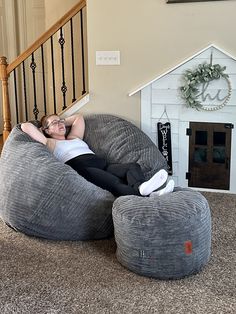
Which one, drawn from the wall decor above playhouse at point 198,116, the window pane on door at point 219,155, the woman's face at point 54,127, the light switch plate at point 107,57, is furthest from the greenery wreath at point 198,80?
the woman's face at point 54,127

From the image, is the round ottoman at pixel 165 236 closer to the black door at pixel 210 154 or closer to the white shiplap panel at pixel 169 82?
the black door at pixel 210 154

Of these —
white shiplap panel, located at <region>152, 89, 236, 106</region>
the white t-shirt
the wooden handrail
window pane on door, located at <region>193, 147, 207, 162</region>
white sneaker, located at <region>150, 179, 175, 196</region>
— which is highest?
the wooden handrail

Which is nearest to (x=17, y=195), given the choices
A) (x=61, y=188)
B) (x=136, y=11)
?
(x=61, y=188)

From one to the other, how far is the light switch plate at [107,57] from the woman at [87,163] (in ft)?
1.81

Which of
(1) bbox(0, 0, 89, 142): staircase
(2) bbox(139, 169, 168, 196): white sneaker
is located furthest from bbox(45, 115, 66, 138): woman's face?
(2) bbox(139, 169, 168, 196): white sneaker

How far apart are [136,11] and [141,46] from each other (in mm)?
298

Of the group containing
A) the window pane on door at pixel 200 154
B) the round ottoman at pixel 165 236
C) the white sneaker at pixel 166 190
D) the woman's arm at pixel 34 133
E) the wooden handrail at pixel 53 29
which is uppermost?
the wooden handrail at pixel 53 29

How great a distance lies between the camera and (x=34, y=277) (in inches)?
93.2

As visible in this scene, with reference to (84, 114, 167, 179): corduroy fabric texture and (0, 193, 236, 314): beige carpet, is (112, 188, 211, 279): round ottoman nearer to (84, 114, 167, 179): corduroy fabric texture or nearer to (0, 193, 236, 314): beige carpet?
(0, 193, 236, 314): beige carpet

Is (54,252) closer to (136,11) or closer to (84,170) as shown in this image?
(84,170)

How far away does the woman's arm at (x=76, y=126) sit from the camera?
146 inches

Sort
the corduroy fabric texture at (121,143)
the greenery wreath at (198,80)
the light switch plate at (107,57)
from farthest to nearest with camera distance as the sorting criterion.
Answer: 1. the light switch plate at (107,57)
2. the greenery wreath at (198,80)
3. the corduroy fabric texture at (121,143)

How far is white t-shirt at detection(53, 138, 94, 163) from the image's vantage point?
3.32 meters

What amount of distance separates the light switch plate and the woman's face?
0.79 meters
